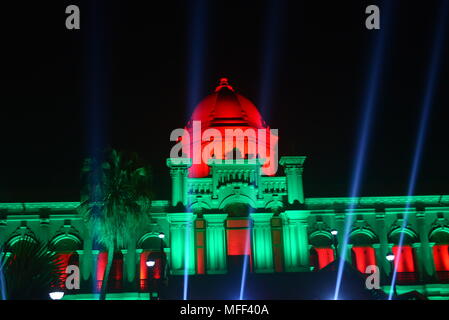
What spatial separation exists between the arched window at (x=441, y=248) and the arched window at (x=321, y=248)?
25.1 feet

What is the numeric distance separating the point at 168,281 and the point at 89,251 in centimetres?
844

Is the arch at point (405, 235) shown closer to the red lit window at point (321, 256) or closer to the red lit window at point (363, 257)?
the red lit window at point (363, 257)

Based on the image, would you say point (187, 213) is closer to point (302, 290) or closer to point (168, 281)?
point (168, 281)

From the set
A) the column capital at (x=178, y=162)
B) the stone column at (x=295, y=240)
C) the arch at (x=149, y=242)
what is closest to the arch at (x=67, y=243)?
the arch at (x=149, y=242)

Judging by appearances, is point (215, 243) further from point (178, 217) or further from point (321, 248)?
point (321, 248)

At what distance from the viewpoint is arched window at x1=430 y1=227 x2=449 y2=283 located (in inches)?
1518

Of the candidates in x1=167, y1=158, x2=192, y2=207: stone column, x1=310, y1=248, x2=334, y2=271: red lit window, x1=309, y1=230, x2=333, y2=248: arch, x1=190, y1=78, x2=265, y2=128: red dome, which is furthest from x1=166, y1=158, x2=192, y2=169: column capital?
x1=310, y1=248, x2=334, y2=271: red lit window

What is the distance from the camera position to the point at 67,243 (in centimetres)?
3700

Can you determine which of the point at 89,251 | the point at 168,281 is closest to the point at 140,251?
the point at 89,251

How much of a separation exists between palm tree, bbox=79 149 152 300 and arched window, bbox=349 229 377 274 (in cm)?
1601

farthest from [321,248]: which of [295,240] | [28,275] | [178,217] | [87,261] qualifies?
[28,275]

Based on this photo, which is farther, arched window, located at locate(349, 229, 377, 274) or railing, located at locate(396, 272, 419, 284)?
arched window, located at locate(349, 229, 377, 274)

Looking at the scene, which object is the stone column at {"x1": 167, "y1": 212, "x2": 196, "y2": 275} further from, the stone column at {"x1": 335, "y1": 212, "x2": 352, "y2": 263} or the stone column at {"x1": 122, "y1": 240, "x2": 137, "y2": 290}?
the stone column at {"x1": 335, "y1": 212, "x2": 352, "y2": 263}

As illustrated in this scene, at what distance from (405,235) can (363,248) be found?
11.1ft
